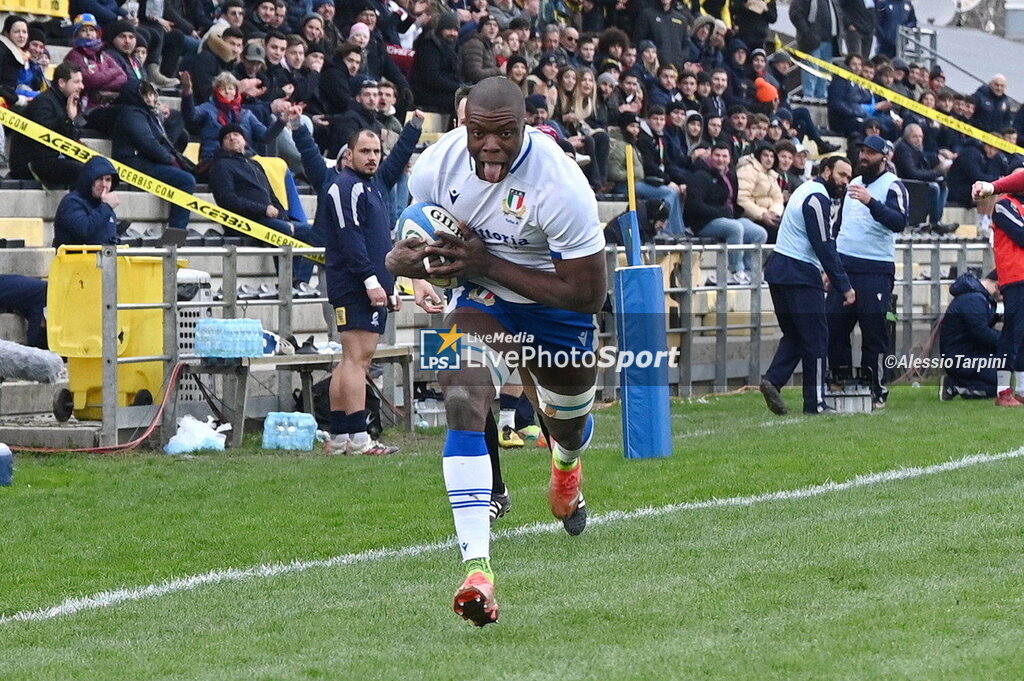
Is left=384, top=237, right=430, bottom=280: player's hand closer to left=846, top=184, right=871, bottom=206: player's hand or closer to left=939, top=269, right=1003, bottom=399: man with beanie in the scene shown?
left=846, top=184, right=871, bottom=206: player's hand

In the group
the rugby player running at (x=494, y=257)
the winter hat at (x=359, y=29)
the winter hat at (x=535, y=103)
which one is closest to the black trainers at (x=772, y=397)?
the winter hat at (x=535, y=103)

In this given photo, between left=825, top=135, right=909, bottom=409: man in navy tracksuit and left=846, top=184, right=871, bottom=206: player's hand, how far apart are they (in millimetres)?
261

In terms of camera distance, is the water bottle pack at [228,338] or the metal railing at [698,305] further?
the water bottle pack at [228,338]

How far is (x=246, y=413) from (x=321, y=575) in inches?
245

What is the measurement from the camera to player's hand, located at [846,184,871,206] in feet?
46.4

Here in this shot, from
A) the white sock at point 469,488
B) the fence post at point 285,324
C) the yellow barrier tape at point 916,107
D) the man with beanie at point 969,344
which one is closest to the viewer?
the white sock at point 469,488

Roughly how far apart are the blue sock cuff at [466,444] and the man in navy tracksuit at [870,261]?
8968mm

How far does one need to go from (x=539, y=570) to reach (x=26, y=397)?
6.65 meters

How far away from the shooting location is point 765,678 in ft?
15.9

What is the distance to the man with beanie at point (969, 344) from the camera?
15414 mm

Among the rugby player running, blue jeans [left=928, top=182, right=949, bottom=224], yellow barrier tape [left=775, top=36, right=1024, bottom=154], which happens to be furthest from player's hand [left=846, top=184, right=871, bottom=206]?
yellow barrier tape [left=775, top=36, right=1024, bottom=154]

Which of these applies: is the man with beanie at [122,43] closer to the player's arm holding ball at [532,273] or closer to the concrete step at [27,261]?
the concrete step at [27,261]

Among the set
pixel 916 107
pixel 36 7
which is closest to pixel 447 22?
pixel 36 7

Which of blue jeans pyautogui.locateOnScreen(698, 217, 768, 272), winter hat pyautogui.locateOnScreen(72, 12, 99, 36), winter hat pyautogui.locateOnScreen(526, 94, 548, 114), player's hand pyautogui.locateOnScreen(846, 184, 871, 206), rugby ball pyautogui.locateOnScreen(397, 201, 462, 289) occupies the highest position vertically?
winter hat pyautogui.locateOnScreen(72, 12, 99, 36)
